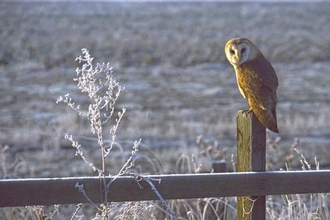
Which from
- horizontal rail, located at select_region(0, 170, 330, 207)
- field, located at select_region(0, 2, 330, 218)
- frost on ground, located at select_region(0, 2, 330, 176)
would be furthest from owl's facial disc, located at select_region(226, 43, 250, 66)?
frost on ground, located at select_region(0, 2, 330, 176)

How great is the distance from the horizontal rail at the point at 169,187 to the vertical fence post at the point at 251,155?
0.07m

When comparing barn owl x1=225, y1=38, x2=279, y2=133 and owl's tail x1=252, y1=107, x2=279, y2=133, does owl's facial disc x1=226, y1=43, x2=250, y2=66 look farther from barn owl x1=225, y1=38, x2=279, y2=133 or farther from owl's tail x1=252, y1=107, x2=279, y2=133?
owl's tail x1=252, y1=107, x2=279, y2=133

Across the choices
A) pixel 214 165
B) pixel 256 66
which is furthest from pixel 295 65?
pixel 256 66

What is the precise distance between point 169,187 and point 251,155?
0.43m

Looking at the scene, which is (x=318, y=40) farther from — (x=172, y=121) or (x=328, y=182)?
(x=328, y=182)

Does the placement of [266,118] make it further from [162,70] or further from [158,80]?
[162,70]

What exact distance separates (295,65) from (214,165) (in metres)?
23.8

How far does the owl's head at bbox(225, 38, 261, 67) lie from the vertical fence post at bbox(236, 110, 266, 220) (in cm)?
32

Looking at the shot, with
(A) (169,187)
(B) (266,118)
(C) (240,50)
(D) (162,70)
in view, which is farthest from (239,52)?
(D) (162,70)

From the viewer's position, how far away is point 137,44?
35719 mm

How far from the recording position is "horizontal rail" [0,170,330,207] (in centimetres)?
347

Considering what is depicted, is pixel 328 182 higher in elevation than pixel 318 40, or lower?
lower

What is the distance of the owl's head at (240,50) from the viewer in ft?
13.1

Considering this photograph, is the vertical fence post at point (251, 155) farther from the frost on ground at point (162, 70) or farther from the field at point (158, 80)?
the frost on ground at point (162, 70)
